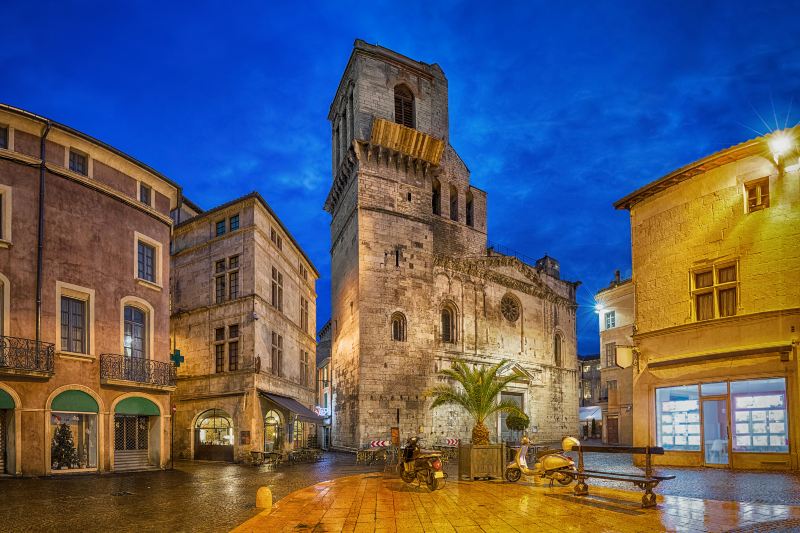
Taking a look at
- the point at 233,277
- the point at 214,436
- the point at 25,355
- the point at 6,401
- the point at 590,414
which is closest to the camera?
the point at 6,401

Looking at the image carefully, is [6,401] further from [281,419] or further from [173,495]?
[281,419]

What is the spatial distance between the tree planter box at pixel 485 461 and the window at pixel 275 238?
57.2 feet

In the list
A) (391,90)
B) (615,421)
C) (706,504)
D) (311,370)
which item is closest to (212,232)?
(311,370)

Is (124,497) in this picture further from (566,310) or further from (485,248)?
(566,310)

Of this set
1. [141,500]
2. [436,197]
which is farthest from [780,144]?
[436,197]

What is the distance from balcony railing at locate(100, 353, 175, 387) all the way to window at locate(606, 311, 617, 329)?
1095 inches

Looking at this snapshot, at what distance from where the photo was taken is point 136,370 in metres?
20.9

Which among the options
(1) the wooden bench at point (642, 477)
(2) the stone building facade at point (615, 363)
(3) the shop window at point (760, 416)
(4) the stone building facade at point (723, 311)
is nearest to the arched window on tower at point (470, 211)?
(2) the stone building facade at point (615, 363)

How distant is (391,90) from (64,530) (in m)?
34.0

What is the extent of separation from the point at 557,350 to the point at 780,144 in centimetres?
3106

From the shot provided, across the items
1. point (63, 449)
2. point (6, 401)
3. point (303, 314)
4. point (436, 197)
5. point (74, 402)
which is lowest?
point (63, 449)

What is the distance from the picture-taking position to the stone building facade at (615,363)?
123 feet

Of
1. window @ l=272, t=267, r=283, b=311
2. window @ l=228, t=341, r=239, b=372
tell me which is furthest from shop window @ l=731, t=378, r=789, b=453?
window @ l=272, t=267, r=283, b=311

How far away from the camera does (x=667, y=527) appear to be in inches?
344
